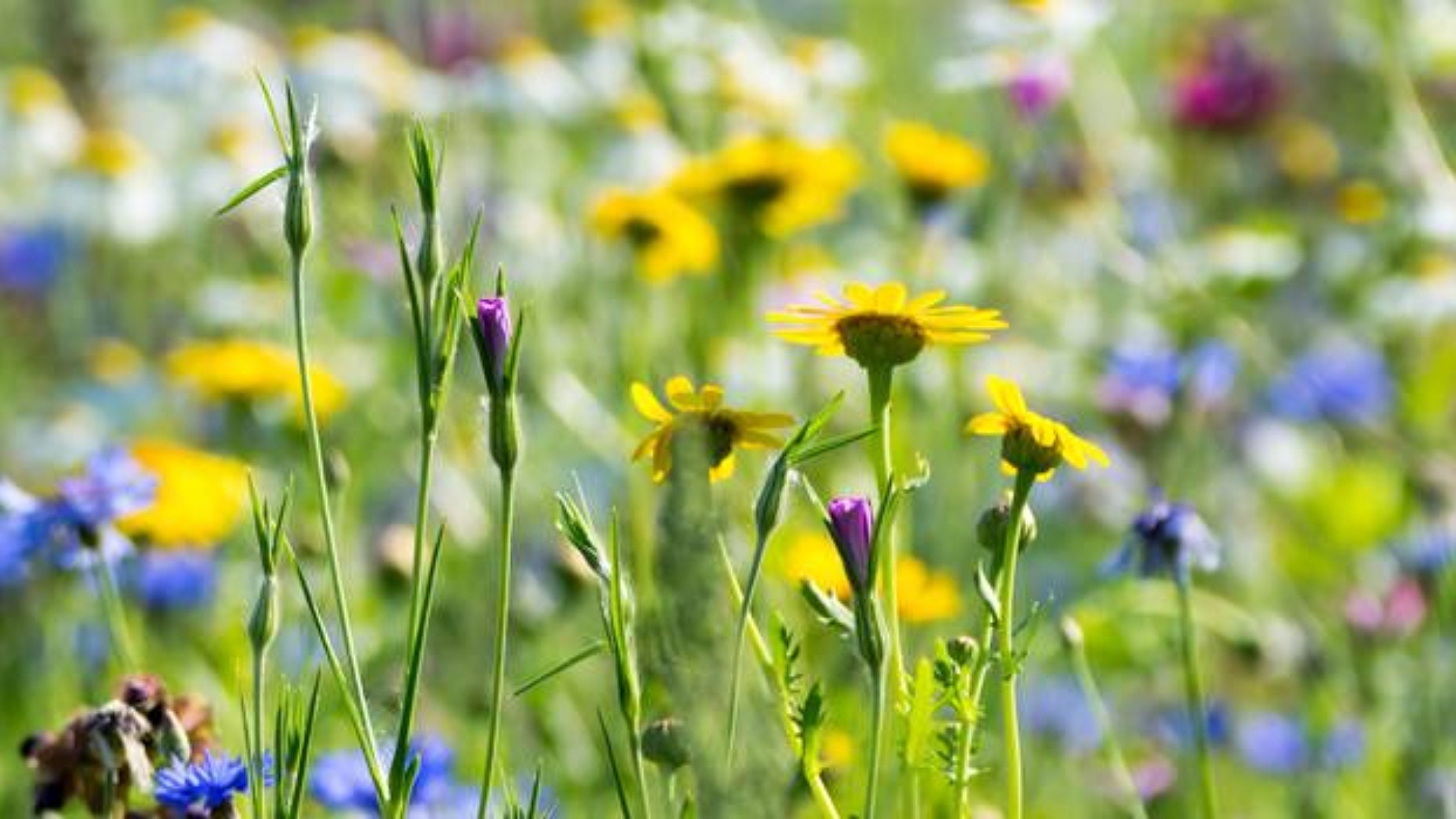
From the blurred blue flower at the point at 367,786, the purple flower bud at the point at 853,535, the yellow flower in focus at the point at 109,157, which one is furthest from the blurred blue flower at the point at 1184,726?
the yellow flower in focus at the point at 109,157

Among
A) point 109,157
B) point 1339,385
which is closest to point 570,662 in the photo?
point 1339,385

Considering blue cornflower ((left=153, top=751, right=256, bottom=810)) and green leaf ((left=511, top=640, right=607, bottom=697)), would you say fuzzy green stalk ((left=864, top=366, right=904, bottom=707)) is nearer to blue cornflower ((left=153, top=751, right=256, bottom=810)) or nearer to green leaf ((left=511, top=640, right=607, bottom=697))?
green leaf ((left=511, top=640, right=607, bottom=697))

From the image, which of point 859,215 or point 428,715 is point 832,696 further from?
point 859,215

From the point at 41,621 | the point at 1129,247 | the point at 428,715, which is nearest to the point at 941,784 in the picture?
the point at 428,715

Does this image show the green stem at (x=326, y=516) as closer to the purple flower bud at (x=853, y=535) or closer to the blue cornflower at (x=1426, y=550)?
the purple flower bud at (x=853, y=535)

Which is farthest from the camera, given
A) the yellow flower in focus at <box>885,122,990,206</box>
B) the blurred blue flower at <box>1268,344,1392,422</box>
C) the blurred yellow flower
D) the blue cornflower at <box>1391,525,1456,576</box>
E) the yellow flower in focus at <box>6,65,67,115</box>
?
the yellow flower in focus at <box>6,65,67,115</box>

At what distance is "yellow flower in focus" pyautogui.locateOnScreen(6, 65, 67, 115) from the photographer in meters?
3.23

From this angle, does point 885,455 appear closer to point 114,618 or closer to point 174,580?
point 114,618

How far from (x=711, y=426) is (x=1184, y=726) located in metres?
0.91

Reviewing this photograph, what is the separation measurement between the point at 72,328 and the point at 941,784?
2305 mm

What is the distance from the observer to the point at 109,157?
119 inches

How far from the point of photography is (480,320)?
30.5 inches

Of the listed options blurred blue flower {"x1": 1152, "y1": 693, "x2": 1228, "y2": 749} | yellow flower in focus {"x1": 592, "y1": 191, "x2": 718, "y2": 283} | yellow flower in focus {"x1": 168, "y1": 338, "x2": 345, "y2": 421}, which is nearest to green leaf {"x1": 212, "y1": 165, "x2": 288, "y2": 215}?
blurred blue flower {"x1": 1152, "y1": 693, "x2": 1228, "y2": 749}

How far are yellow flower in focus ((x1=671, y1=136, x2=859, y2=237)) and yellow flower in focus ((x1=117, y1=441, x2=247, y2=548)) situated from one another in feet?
1.49
